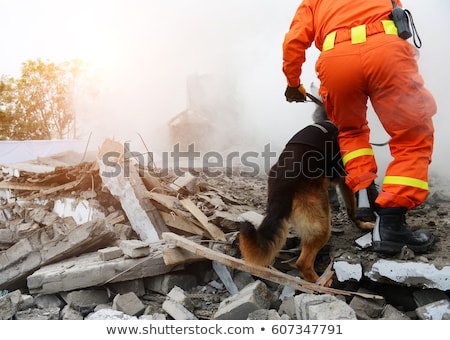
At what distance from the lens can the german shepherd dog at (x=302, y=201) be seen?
6.11ft

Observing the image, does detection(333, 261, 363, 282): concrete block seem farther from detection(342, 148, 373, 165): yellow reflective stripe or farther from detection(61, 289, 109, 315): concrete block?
detection(61, 289, 109, 315): concrete block

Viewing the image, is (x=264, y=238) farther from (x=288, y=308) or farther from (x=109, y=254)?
(x=109, y=254)

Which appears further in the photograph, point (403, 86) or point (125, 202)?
point (125, 202)

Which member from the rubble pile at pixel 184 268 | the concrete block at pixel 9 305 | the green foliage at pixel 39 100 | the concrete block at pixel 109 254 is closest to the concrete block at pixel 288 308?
the rubble pile at pixel 184 268

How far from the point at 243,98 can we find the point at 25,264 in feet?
16.1

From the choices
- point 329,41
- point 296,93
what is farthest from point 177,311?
point 329,41

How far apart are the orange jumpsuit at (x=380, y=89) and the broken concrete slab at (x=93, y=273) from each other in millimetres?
1323

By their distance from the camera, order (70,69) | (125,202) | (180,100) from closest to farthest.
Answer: (125,202) < (70,69) < (180,100)

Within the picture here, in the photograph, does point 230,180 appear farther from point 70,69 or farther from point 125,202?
point 70,69

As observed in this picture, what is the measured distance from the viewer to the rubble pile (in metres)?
1.79

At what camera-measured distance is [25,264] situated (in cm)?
237

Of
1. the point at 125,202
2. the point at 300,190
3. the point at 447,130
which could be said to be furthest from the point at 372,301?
the point at 447,130

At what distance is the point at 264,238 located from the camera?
6.07 ft
